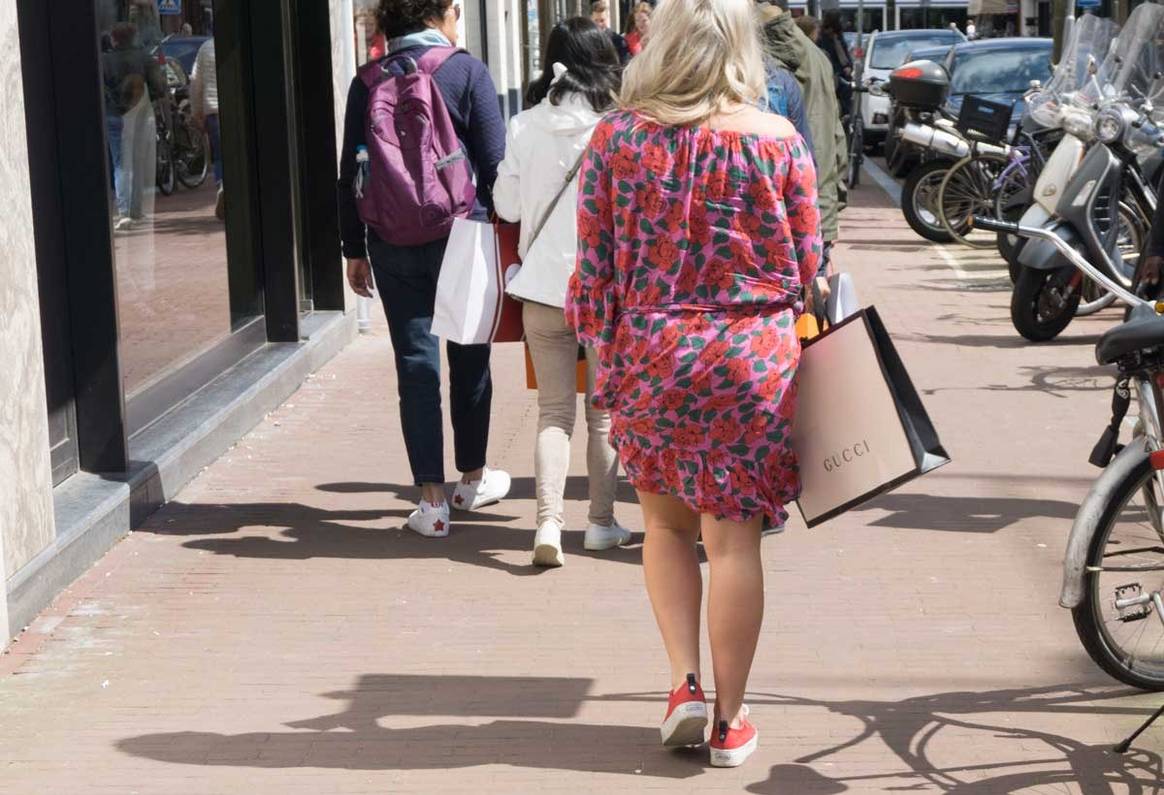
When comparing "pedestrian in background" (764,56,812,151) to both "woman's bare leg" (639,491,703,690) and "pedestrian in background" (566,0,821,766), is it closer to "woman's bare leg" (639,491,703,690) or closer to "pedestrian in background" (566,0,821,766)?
"pedestrian in background" (566,0,821,766)

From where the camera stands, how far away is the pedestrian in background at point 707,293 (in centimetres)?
404

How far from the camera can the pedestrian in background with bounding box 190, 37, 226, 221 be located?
347 inches

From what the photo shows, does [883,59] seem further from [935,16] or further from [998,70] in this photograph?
[935,16]

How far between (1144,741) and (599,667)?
57.0 inches

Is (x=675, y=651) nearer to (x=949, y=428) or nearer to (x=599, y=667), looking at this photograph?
(x=599, y=667)

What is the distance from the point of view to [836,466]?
4234 millimetres

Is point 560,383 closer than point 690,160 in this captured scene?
No

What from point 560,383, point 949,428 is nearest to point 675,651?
point 560,383

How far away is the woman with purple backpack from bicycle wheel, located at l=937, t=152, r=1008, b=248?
8.94 meters

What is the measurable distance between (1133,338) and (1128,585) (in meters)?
0.68

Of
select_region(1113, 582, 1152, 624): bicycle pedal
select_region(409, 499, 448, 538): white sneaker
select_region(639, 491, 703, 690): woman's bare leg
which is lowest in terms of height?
select_region(409, 499, 448, 538): white sneaker

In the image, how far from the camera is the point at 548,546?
5992 millimetres

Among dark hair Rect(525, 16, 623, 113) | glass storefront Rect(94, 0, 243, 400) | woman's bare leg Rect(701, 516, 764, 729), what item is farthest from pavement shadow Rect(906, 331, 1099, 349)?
woman's bare leg Rect(701, 516, 764, 729)

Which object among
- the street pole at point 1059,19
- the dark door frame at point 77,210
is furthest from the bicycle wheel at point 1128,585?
the street pole at point 1059,19
